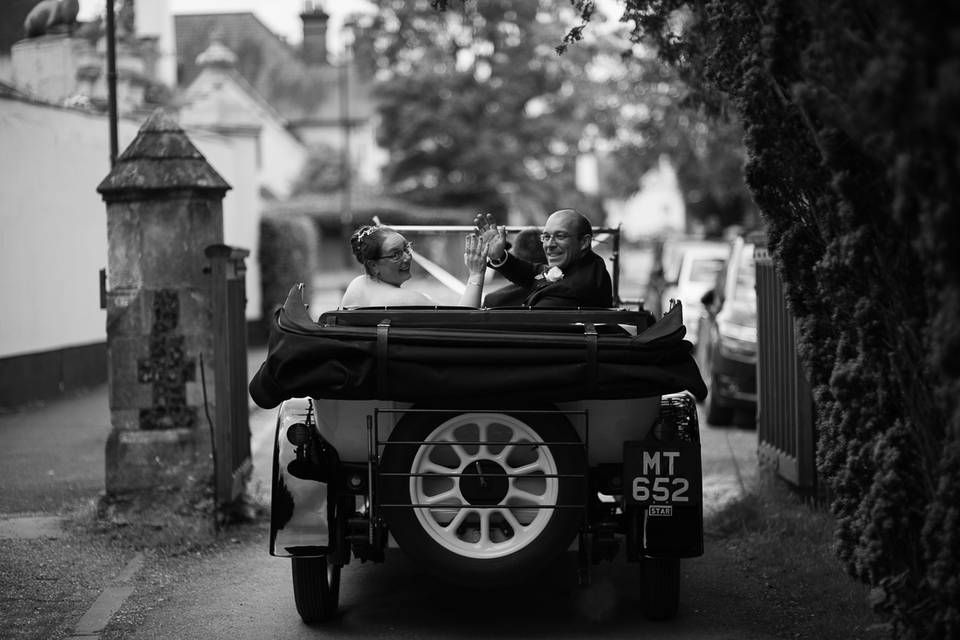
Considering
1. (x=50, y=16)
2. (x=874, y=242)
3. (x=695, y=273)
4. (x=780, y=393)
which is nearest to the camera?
(x=874, y=242)

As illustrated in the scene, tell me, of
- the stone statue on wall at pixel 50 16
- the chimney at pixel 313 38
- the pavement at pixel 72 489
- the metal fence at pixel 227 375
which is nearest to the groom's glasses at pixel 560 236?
the metal fence at pixel 227 375

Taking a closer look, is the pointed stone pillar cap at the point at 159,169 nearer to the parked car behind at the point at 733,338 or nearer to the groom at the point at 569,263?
the groom at the point at 569,263

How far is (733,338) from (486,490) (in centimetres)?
790

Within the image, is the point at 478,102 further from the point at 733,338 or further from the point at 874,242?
the point at 874,242

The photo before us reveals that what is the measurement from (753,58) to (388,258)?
2158 mm

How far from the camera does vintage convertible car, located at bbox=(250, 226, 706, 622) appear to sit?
17.4 ft

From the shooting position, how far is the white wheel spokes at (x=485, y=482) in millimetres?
5344

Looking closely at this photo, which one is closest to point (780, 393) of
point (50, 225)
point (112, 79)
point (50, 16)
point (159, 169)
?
point (159, 169)

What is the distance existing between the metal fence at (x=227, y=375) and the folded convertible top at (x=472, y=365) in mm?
2715

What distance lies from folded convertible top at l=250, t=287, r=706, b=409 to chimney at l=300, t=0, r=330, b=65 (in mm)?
79152

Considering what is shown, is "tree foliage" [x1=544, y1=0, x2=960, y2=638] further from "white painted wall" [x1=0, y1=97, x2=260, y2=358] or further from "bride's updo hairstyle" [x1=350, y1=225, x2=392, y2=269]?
"white painted wall" [x1=0, y1=97, x2=260, y2=358]

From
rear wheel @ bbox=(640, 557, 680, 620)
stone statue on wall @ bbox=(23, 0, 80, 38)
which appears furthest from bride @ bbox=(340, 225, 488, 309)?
stone statue on wall @ bbox=(23, 0, 80, 38)

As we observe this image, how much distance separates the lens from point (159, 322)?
807cm

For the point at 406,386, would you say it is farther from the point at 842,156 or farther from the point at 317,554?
the point at 842,156
